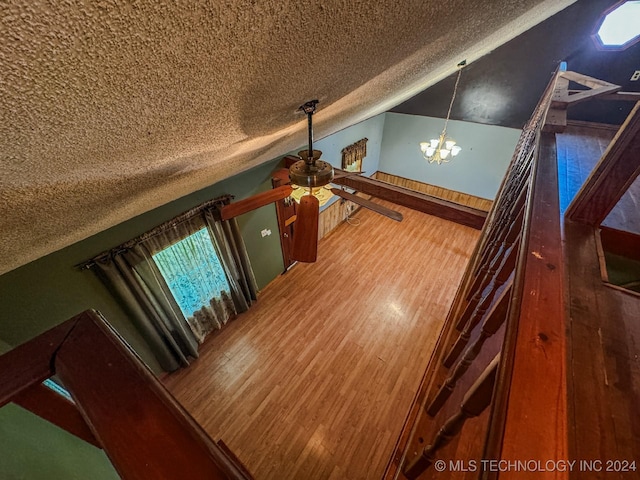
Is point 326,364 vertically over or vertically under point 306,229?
under

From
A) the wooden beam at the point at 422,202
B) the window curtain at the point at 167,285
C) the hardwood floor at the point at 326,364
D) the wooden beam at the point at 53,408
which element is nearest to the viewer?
the wooden beam at the point at 53,408

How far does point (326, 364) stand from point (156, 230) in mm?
2801

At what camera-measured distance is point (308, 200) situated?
6.04 feet

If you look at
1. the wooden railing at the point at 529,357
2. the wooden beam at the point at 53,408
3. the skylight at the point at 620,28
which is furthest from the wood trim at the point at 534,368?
the skylight at the point at 620,28

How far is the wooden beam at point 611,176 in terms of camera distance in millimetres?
887

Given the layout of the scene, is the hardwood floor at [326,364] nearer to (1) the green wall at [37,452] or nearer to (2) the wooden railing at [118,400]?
(1) the green wall at [37,452]

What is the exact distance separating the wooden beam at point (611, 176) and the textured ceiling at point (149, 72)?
68 centimetres

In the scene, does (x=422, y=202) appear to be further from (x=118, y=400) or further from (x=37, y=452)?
(x=37, y=452)

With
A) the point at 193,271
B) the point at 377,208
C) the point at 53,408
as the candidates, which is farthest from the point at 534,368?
the point at 193,271

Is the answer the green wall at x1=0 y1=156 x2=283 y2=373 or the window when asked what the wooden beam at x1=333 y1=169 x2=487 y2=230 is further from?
the window

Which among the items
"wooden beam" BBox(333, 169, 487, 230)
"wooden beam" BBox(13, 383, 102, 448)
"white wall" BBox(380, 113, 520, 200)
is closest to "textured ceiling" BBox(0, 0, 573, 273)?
"wooden beam" BBox(13, 383, 102, 448)

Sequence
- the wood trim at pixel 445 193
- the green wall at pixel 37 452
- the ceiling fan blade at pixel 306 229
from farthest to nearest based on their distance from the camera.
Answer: the wood trim at pixel 445 193 → the ceiling fan blade at pixel 306 229 → the green wall at pixel 37 452

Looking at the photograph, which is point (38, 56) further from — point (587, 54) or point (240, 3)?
point (587, 54)

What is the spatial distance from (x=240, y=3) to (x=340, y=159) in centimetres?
552
